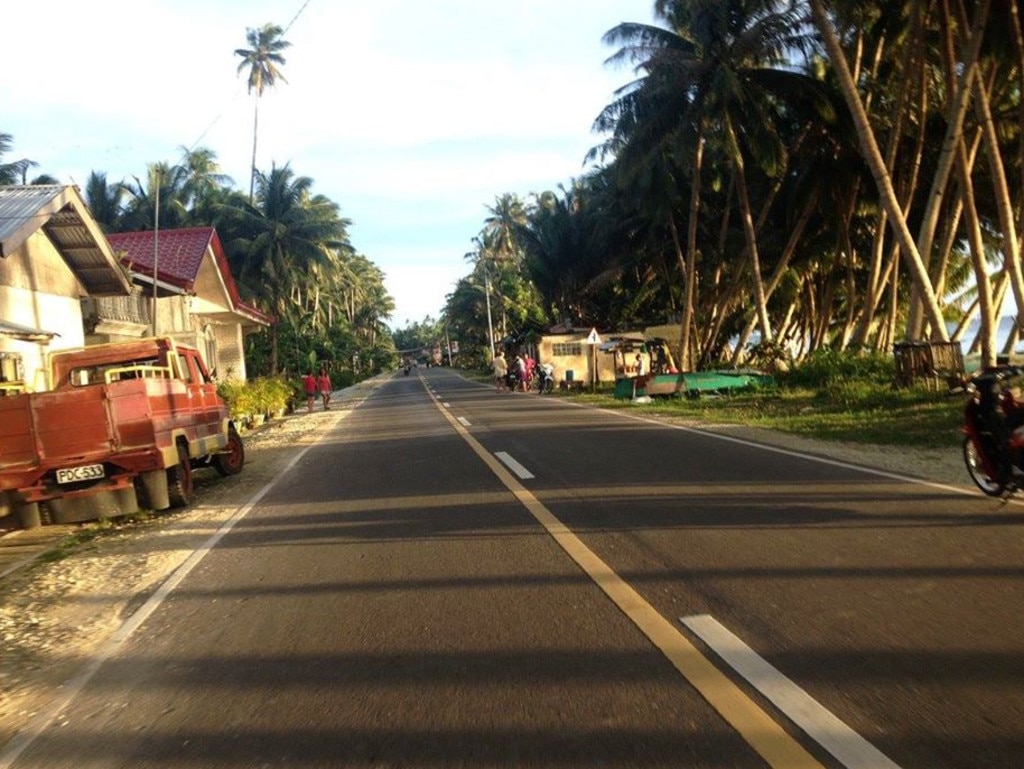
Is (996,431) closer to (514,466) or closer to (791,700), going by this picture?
(791,700)

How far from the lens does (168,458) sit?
9.85 metres

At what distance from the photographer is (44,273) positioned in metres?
17.0

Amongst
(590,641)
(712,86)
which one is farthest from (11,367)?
(712,86)

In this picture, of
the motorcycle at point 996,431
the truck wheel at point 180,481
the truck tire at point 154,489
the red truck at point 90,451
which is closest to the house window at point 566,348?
the truck wheel at point 180,481

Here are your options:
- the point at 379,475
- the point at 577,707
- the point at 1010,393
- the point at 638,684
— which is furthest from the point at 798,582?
the point at 379,475

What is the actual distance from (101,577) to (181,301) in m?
21.8

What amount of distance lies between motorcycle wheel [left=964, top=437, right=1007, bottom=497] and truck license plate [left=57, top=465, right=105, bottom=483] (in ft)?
29.1

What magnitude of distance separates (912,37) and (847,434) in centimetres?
1116

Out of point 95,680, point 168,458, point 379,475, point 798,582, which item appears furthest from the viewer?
point 379,475

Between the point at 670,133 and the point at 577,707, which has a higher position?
the point at 670,133

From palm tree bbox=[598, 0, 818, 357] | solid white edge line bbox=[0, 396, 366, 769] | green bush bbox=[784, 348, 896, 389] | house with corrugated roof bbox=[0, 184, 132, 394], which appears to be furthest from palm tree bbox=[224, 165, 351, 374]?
solid white edge line bbox=[0, 396, 366, 769]

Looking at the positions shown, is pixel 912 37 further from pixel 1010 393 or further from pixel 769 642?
pixel 769 642

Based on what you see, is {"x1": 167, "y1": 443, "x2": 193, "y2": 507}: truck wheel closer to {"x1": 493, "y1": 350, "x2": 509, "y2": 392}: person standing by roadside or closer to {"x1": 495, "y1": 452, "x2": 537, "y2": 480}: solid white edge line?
{"x1": 495, "y1": 452, "x2": 537, "y2": 480}: solid white edge line

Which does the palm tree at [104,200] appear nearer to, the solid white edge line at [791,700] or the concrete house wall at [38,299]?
the concrete house wall at [38,299]
